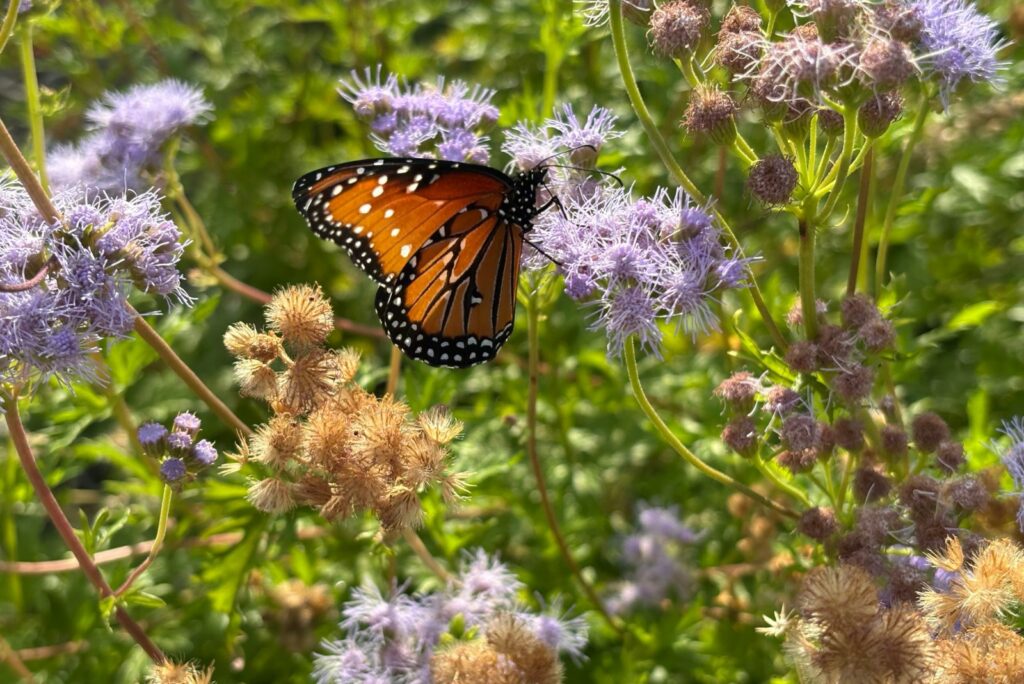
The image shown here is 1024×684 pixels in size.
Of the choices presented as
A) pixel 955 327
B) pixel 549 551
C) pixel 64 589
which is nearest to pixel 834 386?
pixel 955 327

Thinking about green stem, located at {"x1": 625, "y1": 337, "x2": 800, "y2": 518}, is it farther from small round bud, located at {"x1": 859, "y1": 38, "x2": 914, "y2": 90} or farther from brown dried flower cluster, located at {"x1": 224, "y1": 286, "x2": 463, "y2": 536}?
small round bud, located at {"x1": 859, "y1": 38, "x2": 914, "y2": 90}

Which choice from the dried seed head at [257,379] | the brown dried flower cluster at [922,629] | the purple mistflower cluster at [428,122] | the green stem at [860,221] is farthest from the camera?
the purple mistflower cluster at [428,122]

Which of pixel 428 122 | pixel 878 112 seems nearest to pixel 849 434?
pixel 878 112

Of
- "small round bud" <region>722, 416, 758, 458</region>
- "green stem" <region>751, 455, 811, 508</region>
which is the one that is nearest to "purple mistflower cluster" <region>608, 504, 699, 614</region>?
"green stem" <region>751, 455, 811, 508</region>

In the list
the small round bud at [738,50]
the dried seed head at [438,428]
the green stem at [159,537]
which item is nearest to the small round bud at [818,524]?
the dried seed head at [438,428]

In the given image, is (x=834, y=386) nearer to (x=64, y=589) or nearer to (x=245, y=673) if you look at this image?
(x=245, y=673)

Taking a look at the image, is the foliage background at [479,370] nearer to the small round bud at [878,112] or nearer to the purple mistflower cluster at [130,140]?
the purple mistflower cluster at [130,140]
